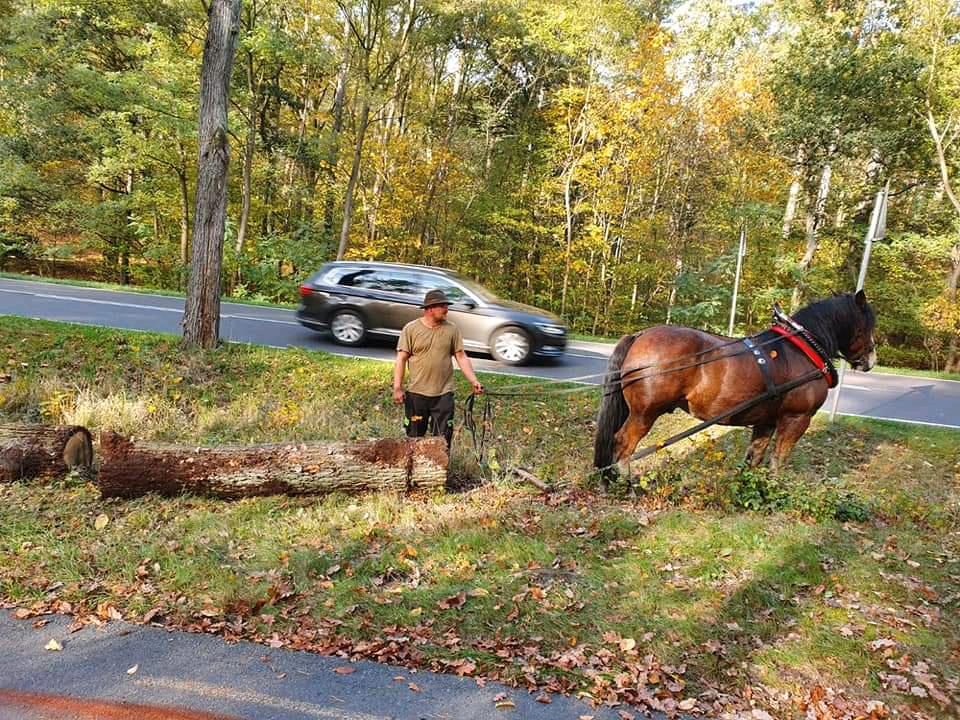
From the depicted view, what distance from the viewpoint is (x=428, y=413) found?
612 cm

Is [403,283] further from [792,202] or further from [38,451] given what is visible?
[792,202]

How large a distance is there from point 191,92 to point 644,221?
1542 centimetres

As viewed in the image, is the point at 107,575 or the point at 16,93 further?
the point at 16,93

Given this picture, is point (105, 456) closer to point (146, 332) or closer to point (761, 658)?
point (761, 658)

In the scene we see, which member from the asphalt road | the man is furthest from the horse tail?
the asphalt road

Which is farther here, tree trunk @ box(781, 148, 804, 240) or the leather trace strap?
tree trunk @ box(781, 148, 804, 240)

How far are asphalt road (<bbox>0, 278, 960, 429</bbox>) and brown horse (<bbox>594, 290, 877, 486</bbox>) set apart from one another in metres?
4.32

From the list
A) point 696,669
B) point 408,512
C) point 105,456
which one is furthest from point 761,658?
point 105,456

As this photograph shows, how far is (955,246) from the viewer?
17.6 metres

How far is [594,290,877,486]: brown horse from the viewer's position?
19.5ft

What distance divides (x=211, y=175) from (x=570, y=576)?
820cm

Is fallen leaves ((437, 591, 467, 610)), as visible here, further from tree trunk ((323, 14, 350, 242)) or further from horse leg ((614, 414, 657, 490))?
tree trunk ((323, 14, 350, 242))

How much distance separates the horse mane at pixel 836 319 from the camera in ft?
20.5

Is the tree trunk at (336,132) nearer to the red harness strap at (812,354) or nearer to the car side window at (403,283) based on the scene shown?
the car side window at (403,283)
